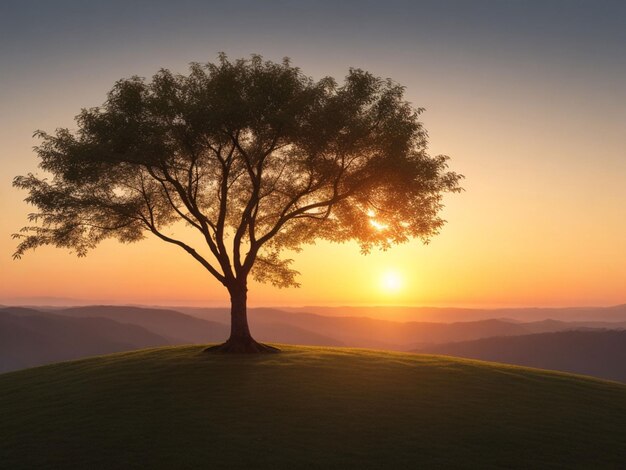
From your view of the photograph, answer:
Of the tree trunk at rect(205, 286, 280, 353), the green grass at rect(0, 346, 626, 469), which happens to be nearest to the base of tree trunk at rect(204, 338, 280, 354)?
the tree trunk at rect(205, 286, 280, 353)

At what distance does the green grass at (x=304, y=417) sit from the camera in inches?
787

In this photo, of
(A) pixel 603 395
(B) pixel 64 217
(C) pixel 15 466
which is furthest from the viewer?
(B) pixel 64 217

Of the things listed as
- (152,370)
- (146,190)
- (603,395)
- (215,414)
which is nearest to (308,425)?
(215,414)

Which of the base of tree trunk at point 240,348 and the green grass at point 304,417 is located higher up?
the base of tree trunk at point 240,348

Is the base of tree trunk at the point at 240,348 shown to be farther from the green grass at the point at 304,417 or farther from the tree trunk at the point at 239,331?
the green grass at the point at 304,417

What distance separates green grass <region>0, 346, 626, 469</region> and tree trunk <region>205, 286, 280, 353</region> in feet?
9.09

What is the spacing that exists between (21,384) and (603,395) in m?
36.7

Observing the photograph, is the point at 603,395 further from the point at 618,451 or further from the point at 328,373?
the point at 328,373

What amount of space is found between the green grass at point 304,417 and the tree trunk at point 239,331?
2.77 m

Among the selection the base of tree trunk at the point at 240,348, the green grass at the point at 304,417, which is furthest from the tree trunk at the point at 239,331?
the green grass at the point at 304,417

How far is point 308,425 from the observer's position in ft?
74.6

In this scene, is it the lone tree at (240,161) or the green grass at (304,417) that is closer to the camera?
the green grass at (304,417)

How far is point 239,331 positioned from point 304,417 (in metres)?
16.8

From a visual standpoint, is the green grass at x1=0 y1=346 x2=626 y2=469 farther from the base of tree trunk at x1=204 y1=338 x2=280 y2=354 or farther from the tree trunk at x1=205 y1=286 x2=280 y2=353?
the tree trunk at x1=205 y1=286 x2=280 y2=353
